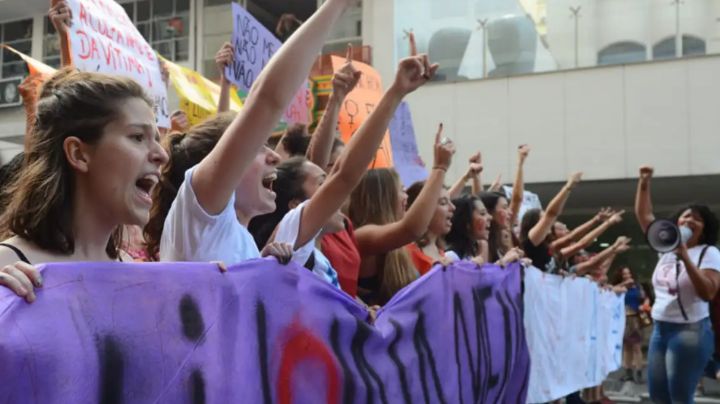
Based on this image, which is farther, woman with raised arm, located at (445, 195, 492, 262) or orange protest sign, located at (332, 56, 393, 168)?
orange protest sign, located at (332, 56, 393, 168)

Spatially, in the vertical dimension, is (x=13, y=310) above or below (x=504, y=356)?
above

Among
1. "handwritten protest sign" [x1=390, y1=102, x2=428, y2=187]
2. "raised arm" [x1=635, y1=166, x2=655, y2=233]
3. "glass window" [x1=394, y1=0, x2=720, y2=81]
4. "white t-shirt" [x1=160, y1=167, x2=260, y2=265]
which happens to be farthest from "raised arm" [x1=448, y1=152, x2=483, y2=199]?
"glass window" [x1=394, y1=0, x2=720, y2=81]

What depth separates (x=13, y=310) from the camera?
5.70 ft

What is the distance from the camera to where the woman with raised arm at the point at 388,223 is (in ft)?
12.6

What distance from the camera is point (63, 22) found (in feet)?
13.1

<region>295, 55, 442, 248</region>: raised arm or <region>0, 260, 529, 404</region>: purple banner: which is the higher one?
<region>295, 55, 442, 248</region>: raised arm

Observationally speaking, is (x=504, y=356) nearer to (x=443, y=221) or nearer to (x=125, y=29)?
(x=443, y=221)

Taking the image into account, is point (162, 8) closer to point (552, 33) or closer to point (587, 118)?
point (552, 33)

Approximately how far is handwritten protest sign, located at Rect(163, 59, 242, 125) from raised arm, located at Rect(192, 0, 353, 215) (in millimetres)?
3349

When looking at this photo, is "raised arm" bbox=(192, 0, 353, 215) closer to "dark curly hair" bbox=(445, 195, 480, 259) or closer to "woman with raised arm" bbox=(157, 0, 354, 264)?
"woman with raised arm" bbox=(157, 0, 354, 264)

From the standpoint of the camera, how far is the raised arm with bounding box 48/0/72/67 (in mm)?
3967

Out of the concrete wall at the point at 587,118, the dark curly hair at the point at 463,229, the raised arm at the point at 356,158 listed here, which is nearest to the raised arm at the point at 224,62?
the raised arm at the point at 356,158

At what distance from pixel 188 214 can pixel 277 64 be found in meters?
0.45

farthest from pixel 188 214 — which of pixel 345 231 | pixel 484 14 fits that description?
pixel 484 14
